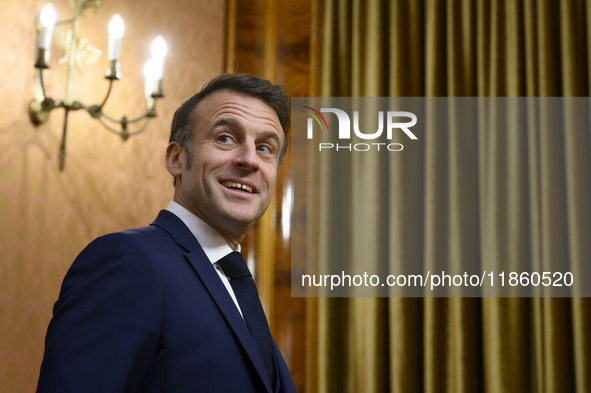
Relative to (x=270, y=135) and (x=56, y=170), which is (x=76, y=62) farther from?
(x=270, y=135)

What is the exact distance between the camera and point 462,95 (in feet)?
7.54

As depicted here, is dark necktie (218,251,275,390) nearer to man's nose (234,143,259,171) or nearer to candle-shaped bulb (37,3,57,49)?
man's nose (234,143,259,171)

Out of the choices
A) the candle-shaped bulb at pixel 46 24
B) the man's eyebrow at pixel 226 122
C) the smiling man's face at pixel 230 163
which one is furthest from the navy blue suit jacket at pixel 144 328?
the candle-shaped bulb at pixel 46 24

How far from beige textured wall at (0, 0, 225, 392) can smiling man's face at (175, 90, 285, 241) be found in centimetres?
74

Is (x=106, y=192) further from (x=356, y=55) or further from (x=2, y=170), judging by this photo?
(x=356, y=55)

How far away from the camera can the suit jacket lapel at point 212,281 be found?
2.64 feet

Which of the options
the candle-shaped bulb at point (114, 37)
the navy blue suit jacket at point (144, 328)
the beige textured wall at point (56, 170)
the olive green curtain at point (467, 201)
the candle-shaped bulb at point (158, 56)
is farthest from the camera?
the olive green curtain at point (467, 201)

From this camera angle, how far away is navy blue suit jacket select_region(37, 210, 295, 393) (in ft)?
2.08

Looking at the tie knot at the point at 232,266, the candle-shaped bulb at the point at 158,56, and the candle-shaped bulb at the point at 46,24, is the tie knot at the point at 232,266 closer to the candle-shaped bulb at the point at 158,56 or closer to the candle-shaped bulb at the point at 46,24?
the candle-shaped bulb at the point at 46,24

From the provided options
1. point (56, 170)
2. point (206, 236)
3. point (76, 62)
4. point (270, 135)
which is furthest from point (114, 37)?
point (206, 236)

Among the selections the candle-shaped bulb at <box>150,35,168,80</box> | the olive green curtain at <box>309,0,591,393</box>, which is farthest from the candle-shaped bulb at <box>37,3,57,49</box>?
the olive green curtain at <box>309,0,591,393</box>

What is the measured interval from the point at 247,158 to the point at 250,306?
312 mm

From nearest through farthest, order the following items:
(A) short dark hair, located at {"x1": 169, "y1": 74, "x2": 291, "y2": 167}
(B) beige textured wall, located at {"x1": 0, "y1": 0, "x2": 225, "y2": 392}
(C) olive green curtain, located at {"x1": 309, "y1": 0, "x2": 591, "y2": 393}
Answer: (A) short dark hair, located at {"x1": 169, "y1": 74, "x2": 291, "y2": 167} → (B) beige textured wall, located at {"x1": 0, "y1": 0, "x2": 225, "y2": 392} → (C) olive green curtain, located at {"x1": 309, "y1": 0, "x2": 591, "y2": 393}

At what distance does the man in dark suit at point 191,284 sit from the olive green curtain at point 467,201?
127 centimetres
